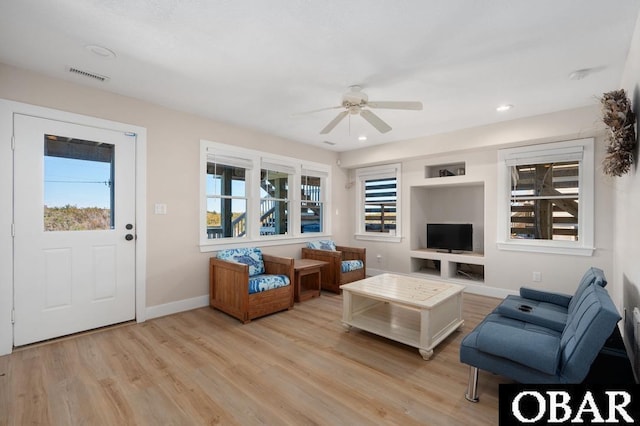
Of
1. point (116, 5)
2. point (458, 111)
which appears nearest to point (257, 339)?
point (116, 5)

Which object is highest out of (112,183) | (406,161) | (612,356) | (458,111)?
(458,111)

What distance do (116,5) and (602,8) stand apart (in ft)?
10.3

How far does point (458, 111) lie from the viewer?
3756 millimetres

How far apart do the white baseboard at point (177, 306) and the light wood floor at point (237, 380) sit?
0.95 feet

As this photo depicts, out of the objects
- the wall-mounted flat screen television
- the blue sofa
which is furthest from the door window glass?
the wall-mounted flat screen television

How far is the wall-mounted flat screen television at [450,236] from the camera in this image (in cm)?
504

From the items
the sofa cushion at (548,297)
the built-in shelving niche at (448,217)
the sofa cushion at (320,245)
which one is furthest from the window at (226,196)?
the sofa cushion at (548,297)

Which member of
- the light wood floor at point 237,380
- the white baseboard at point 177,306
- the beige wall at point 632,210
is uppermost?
the beige wall at point 632,210

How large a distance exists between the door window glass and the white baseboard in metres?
1.11

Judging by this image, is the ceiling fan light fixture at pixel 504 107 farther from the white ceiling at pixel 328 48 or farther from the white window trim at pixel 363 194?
the white window trim at pixel 363 194

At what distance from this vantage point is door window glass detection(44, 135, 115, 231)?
2.94 meters

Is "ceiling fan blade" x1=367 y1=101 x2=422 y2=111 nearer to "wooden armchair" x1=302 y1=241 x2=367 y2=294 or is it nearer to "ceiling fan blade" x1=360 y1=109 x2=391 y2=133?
"ceiling fan blade" x1=360 y1=109 x2=391 y2=133

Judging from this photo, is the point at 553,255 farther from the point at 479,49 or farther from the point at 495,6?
the point at 495,6

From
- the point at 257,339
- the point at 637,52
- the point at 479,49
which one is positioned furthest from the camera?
the point at 257,339
